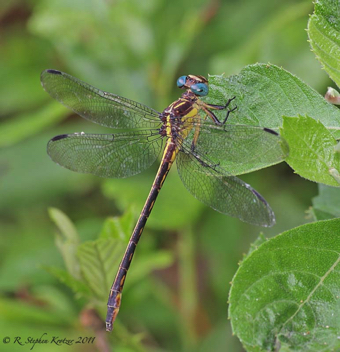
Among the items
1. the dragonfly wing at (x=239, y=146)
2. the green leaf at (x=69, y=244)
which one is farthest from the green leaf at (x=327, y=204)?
the green leaf at (x=69, y=244)

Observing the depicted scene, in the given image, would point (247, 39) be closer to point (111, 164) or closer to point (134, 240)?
point (111, 164)

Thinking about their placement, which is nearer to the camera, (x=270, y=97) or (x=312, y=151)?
(x=312, y=151)

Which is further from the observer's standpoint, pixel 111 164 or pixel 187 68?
pixel 187 68

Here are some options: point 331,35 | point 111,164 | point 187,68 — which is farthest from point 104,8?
point 331,35

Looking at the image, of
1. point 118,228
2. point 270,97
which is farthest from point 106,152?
point 270,97

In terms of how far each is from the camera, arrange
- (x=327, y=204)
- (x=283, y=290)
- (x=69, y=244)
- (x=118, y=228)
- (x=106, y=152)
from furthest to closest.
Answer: (x=106, y=152)
(x=118, y=228)
(x=69, y=244)
(x=327, y=204)
(x=283, y=290)

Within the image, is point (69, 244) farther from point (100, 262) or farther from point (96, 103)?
point (96, 103)

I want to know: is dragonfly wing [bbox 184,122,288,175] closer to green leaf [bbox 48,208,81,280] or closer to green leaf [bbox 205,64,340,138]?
green leaf [bbox 205,64,340,138]

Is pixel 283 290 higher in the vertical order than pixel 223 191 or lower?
higher
